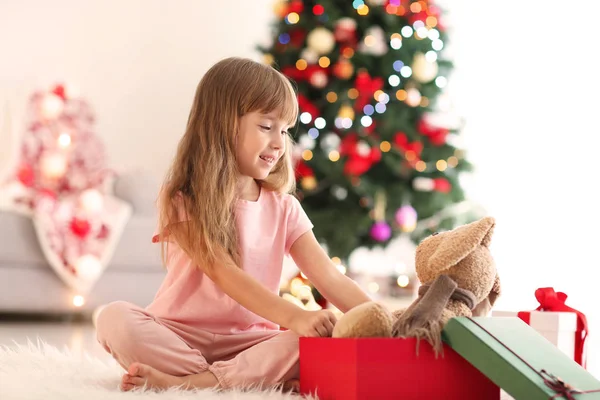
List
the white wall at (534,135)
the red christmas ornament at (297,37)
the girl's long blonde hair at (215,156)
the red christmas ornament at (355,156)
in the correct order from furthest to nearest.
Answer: the white wall at (534,135)
the red christmas ornament at (297,37)
the red christmas ornament at (355,156)
the girl's long blonde hair at (215,156)

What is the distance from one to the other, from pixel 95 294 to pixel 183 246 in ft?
5.63

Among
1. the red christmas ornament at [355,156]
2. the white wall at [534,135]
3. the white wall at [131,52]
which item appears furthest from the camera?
the white wall at [131,52]

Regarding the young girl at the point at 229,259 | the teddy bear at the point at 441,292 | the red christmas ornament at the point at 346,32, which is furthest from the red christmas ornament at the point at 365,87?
the teddy bear at the point at 441,292

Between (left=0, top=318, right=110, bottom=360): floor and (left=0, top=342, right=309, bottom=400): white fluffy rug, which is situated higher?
(left=0, top=342, right=309, bottom=400): white fluffy rug

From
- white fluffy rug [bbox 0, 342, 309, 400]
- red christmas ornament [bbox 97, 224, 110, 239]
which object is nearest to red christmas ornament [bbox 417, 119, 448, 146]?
red christmas ornament [bbox 97, 224, 110, 239]

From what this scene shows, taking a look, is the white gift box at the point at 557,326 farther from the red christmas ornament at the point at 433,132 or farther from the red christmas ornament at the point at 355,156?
the red christmas ornament at the point at 433,132

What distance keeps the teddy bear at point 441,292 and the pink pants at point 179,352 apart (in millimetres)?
178

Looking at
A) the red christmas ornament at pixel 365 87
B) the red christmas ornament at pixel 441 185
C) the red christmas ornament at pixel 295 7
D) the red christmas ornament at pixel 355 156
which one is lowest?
the red christmas ornament at pixel 441 185

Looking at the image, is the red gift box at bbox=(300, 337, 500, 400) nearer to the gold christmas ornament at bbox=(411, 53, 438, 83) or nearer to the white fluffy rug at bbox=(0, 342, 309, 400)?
the white fluffy rug at bbox=(0, 342, 309, 400)

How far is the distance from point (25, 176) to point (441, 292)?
8.50 feet

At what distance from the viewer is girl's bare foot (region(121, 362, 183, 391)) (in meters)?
1.26

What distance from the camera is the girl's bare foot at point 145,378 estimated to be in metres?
1.26

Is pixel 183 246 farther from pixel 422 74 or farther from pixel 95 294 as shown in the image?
pixel 422 74

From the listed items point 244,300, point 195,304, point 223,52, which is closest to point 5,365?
point 195,304
